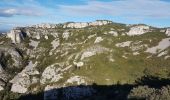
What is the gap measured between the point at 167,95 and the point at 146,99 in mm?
15539

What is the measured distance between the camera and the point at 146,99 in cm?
18475

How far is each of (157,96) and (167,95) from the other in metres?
7.75

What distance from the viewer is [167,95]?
193 metres

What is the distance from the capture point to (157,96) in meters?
188
